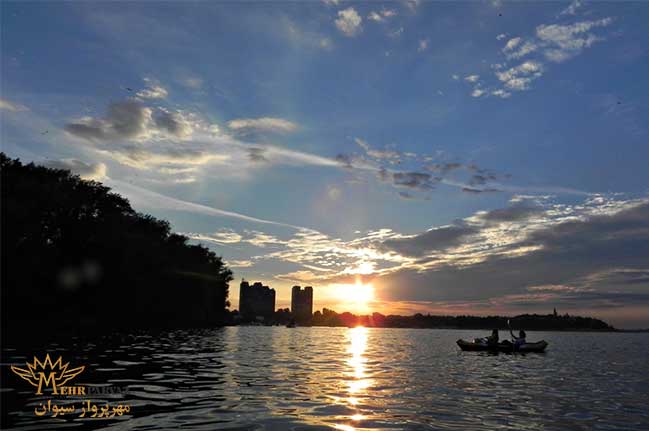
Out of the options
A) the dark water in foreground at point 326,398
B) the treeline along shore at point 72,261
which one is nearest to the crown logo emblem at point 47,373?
the dark water in foreground at point 326,398

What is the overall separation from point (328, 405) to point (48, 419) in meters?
9.20

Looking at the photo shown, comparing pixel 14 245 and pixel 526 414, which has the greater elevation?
pixel 14 245

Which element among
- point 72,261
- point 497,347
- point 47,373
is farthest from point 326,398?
point 72,261

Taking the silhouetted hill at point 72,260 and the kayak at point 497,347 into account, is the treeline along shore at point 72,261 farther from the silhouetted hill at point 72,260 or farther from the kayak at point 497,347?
the kayak at point 497,347

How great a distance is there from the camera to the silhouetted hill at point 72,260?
61.9 m

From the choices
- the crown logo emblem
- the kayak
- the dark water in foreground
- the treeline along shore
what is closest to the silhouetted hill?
Result: the treeline along shore

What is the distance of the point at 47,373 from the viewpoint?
23.6 meters

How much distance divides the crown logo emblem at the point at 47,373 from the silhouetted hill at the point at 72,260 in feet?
108

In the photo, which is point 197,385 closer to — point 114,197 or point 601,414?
point 601,414

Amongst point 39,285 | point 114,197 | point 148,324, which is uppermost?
point 114,197

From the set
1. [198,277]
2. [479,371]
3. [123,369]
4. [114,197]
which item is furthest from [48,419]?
[198,277]

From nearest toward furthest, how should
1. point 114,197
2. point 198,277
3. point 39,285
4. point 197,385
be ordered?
1. point 197,385
2. point 39,285
3. point 114,197
4. point 198,277

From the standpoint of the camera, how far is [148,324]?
105750mm

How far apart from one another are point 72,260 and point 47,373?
60.2 metres
